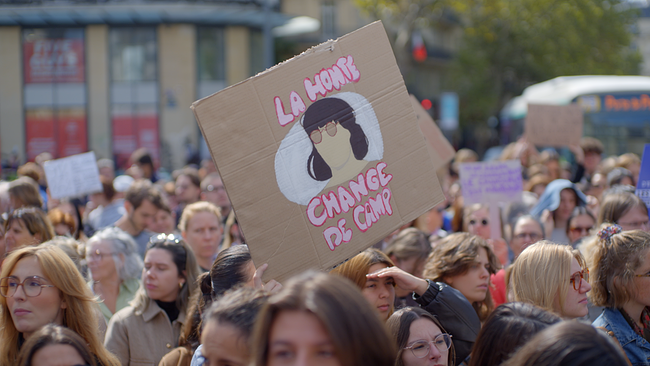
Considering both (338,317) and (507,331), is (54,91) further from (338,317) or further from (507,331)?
(338,317)

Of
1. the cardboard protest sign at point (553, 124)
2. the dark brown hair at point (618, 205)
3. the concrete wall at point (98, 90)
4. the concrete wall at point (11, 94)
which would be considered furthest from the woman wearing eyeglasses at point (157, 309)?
the concrete wall at point (11, 94)

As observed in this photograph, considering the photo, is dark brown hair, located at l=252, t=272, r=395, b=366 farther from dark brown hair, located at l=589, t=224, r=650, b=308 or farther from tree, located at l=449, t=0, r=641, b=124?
tree, located at l=449, t=0, r=641, b=124

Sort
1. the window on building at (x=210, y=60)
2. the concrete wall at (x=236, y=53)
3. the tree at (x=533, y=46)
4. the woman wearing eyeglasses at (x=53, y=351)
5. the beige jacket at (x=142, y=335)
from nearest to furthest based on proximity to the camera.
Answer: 1. the woman wearing eyeglasses at (x=53, y=351)
2. the beige jacket at (x=142, y=335)
3. the tree at (x=533, y=46)
4. the window on building at (x=210, y=60)
5. the concrete wall at (x=236, y=53)

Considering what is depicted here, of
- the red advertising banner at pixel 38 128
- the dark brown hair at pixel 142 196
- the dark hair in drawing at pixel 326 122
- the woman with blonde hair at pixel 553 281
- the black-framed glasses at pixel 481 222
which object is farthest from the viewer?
the red advertising banner at pixel 38 128

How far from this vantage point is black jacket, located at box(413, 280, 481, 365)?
10.5 ft

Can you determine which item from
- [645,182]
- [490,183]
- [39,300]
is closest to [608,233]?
[645,182]

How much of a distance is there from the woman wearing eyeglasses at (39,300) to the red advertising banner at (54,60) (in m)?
26.7

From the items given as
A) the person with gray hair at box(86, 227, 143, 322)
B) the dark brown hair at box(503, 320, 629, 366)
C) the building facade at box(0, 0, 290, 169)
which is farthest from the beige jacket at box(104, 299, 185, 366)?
the building facade at box(0, 0, 290, 169)

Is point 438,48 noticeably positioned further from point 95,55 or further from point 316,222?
point 316,222

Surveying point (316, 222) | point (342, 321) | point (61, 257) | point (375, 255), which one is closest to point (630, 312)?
point (375, 255)

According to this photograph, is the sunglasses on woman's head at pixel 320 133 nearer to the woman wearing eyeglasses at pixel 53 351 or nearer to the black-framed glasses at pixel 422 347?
the black-framed glasses at pixel 422 347

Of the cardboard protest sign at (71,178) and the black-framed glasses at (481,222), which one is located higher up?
the cardboard protest sign at (71,178)

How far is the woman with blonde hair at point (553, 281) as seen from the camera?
305 cm

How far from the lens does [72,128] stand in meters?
27.8
